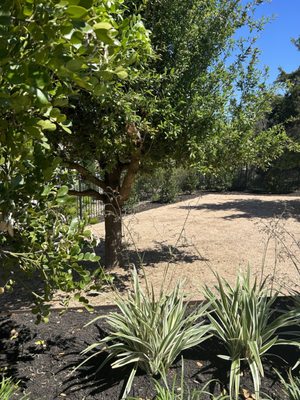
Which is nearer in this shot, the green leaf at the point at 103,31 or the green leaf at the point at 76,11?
the green leaf at the point at 76,11

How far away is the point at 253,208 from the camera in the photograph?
15148 mm

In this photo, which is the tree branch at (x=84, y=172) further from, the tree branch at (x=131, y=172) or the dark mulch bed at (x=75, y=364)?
the dark mulch bed at (x=75, y=364)

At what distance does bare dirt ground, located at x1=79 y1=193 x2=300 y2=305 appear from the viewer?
5297 millimetres

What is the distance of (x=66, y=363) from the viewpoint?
310 centimetres

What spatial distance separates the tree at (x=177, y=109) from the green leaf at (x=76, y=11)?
315 cm

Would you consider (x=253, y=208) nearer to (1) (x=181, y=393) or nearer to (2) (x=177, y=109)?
(2) (x=177, y=109)

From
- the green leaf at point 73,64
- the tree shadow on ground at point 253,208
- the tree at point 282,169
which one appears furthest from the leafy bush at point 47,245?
the tree at point 282,169

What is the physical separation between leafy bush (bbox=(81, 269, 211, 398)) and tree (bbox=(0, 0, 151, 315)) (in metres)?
0.69

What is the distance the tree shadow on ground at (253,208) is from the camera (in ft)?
43.5

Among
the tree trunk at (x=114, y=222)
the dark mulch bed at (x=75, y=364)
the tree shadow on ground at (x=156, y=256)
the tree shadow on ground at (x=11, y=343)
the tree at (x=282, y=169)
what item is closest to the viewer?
the dark mulch bed at (x=75, y=364)

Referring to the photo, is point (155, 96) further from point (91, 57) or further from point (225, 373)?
point (91, 57)

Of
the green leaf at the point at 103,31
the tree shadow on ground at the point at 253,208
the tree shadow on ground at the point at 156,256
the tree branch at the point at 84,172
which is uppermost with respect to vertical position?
the green leaf at the point at 103,31

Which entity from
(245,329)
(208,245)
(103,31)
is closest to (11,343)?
(245,329)

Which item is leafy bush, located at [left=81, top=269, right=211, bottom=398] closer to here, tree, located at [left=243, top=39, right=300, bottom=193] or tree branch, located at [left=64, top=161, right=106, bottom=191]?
tree branch, located at [left=64, top=161, right=106, bottom=191]
